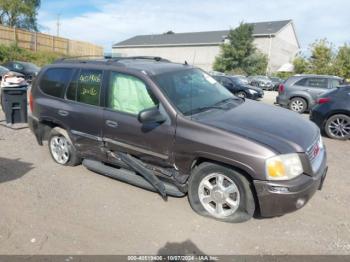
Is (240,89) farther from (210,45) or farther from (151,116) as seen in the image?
(210,45)

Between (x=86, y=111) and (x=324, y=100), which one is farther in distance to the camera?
(x=324, y=100)

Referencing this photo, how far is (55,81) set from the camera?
5504mm

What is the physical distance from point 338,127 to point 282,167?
18.4 ft

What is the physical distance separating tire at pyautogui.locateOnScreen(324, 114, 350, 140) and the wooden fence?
2399 cm

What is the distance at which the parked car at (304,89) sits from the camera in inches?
523

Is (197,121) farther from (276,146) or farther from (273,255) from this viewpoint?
(273,255)

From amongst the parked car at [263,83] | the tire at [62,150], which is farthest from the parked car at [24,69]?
the parked car at [263,83]

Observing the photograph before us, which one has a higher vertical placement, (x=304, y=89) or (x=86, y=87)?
(x=86, y=87)

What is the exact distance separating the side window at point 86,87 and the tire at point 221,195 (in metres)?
1.90

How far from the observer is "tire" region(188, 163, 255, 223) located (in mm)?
3693

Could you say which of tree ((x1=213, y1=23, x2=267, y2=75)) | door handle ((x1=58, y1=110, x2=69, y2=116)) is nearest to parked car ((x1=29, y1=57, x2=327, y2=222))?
door handle ((x1=58, y1=110, x2=69, y2=116))

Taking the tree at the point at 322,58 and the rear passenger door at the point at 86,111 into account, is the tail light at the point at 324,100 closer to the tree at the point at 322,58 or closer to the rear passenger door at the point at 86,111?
the rear passenger door at the point at 86,111

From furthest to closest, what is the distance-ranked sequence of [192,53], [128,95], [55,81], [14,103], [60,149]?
[192,53] < [14,103] < [60,149] < [55,81] < [128,95]

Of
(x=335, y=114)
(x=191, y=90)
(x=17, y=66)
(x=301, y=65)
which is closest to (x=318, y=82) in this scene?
(x=335, y=114)
